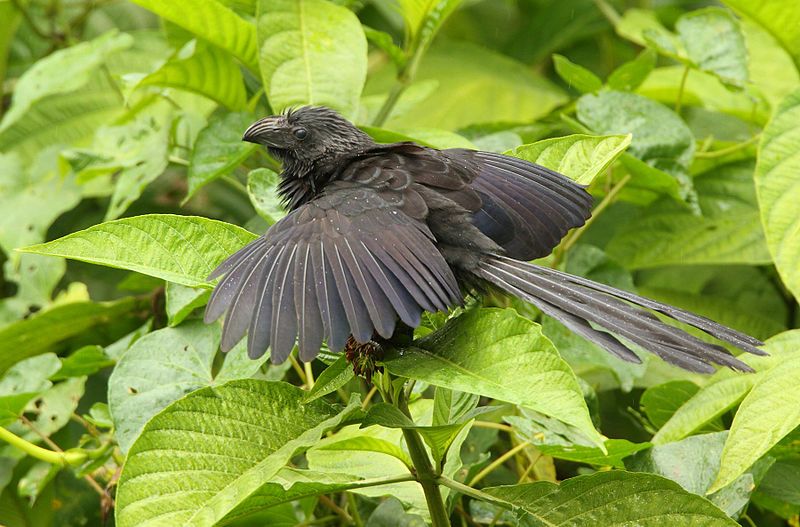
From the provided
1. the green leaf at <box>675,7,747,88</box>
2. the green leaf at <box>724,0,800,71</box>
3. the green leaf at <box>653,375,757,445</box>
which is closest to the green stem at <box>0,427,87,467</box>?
the green leaf at <box>653,375,757,445</box>

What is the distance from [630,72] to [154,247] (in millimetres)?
1470

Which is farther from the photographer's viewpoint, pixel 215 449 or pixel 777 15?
pixel 777 15

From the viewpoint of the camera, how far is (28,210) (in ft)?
9.05

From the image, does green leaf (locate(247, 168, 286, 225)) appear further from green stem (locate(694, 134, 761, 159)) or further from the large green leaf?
green stem (locate(694, 134, 761, 159))

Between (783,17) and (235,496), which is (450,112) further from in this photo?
(235,496)

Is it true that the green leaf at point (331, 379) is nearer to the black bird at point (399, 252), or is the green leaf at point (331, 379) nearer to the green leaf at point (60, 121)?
the black bird at point (399, 252)

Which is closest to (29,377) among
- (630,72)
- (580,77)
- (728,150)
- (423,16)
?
(423,16)

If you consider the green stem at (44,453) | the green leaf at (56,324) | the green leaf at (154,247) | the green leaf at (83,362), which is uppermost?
the green leaf at (154,247)

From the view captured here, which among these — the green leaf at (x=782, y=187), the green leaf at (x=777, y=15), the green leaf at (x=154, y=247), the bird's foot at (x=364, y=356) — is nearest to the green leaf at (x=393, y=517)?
the bird's foot at (x=364, y=356)

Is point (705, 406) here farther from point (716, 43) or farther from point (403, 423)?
point (716, 43)

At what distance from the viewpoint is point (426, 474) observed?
1519 millimetres

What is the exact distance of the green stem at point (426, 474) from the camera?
4.93 ft

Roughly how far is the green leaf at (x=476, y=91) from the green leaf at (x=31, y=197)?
1040 mm

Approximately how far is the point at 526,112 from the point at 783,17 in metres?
1.00
